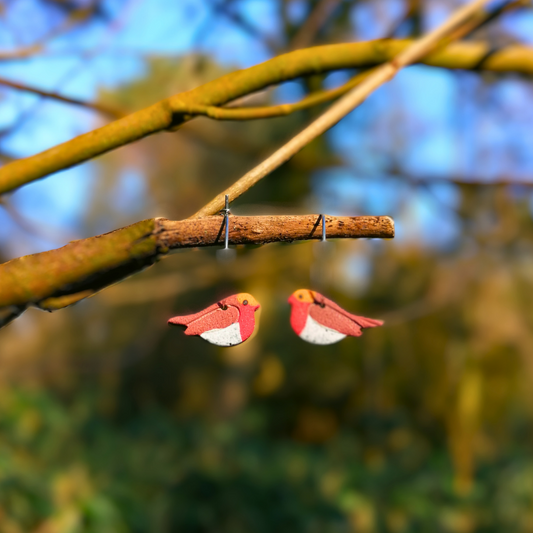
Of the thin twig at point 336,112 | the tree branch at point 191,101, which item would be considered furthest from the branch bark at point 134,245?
the tree branch at point 191,101

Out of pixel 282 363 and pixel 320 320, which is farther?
pixel 282 363

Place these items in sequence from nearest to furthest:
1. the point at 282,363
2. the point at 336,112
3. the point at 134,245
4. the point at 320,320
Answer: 1. the point at 134,245
2. the point at 320,320
3. the point at 336,112
4. the point at 282,363

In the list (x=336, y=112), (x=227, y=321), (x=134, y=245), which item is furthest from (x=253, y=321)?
(x=336, y=112)

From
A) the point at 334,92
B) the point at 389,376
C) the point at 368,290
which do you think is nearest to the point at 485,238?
the point at 368,290

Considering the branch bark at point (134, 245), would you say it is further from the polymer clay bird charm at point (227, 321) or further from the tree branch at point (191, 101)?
the tree branch at point (191, 101)

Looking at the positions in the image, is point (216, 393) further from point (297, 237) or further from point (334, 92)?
point (297, 237)

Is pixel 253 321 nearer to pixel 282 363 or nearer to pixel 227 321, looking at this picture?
pixel 227 321
